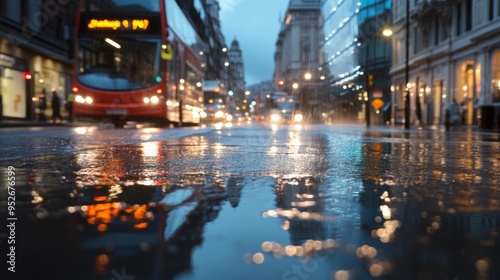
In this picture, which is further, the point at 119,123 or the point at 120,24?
the point at 119,123

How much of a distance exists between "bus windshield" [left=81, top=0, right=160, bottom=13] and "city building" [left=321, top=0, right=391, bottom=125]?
96.3 feet

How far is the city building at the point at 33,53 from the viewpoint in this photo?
30.0 metres

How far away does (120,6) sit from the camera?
56.1ft

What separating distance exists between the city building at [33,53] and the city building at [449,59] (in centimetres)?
2127

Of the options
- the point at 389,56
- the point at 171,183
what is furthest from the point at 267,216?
the point at 389,56

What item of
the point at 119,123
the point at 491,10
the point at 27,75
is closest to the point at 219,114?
the point at 27,75

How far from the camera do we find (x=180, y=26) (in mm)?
21297

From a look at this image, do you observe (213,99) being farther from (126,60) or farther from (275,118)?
(126,60)

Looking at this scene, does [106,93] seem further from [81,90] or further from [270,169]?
[270,169]

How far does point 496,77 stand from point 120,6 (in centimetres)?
2004

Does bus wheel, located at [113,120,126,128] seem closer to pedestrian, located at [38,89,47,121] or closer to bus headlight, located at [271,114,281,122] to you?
pedestrian, located at [38,89,47,121]

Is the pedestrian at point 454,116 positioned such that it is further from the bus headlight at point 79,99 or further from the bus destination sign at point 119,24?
the bus headlight at point 79,99

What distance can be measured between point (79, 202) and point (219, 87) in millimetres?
54680

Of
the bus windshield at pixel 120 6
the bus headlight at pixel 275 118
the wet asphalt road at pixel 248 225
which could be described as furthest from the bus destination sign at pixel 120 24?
the bus headlight at pixel 275 118
